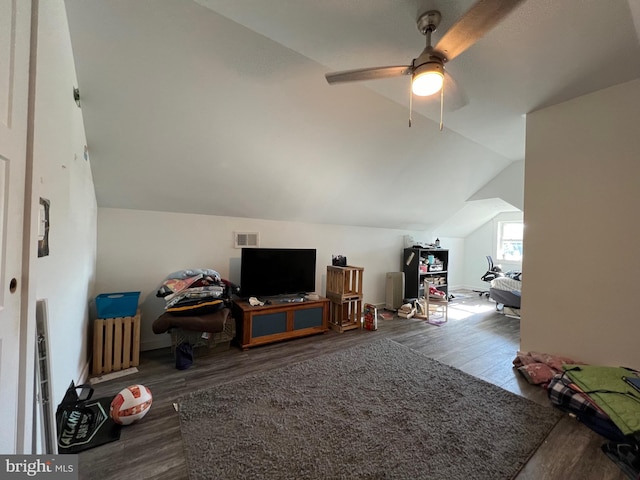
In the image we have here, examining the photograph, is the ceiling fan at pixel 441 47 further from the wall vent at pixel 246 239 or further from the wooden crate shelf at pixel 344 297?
the wooden crate shelf at pixel 344 297

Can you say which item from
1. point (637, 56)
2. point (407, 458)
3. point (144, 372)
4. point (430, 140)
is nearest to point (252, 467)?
point (407, 458)

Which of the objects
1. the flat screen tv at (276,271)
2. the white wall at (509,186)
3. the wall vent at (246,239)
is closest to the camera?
the flat screen tv at (276,271)

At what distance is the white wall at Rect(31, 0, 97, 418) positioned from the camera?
1.09m

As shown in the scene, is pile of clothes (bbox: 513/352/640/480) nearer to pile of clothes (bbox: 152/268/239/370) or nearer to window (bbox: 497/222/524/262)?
pile of clothes (bbox: 152/268/239/370)

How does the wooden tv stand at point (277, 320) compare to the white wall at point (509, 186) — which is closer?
the wooden tv stand at point (277, 320)

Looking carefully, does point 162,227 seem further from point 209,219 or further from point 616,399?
point 616,399

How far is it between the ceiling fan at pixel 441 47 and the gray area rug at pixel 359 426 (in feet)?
7.04

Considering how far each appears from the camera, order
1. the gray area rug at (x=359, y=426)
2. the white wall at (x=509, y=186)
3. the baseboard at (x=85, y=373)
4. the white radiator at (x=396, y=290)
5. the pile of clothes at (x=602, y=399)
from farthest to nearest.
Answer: the white radiator at (x=396, y=290), the white wall at (x=509, y=186), the baseboard at (x=85, y=373), the pile of clothes at (x=602, y=399), the gray area rug at (x=359, y=426)

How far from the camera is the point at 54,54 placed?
1.23 metres

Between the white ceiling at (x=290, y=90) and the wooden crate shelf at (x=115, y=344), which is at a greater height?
the white ceiling at (x=290, y=90)

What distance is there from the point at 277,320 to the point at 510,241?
230 inches

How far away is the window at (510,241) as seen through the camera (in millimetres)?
5832

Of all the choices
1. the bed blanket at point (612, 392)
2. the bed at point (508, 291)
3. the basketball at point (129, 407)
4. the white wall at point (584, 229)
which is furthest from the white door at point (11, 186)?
the bed at point (508, 291)

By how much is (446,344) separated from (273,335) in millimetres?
2096
